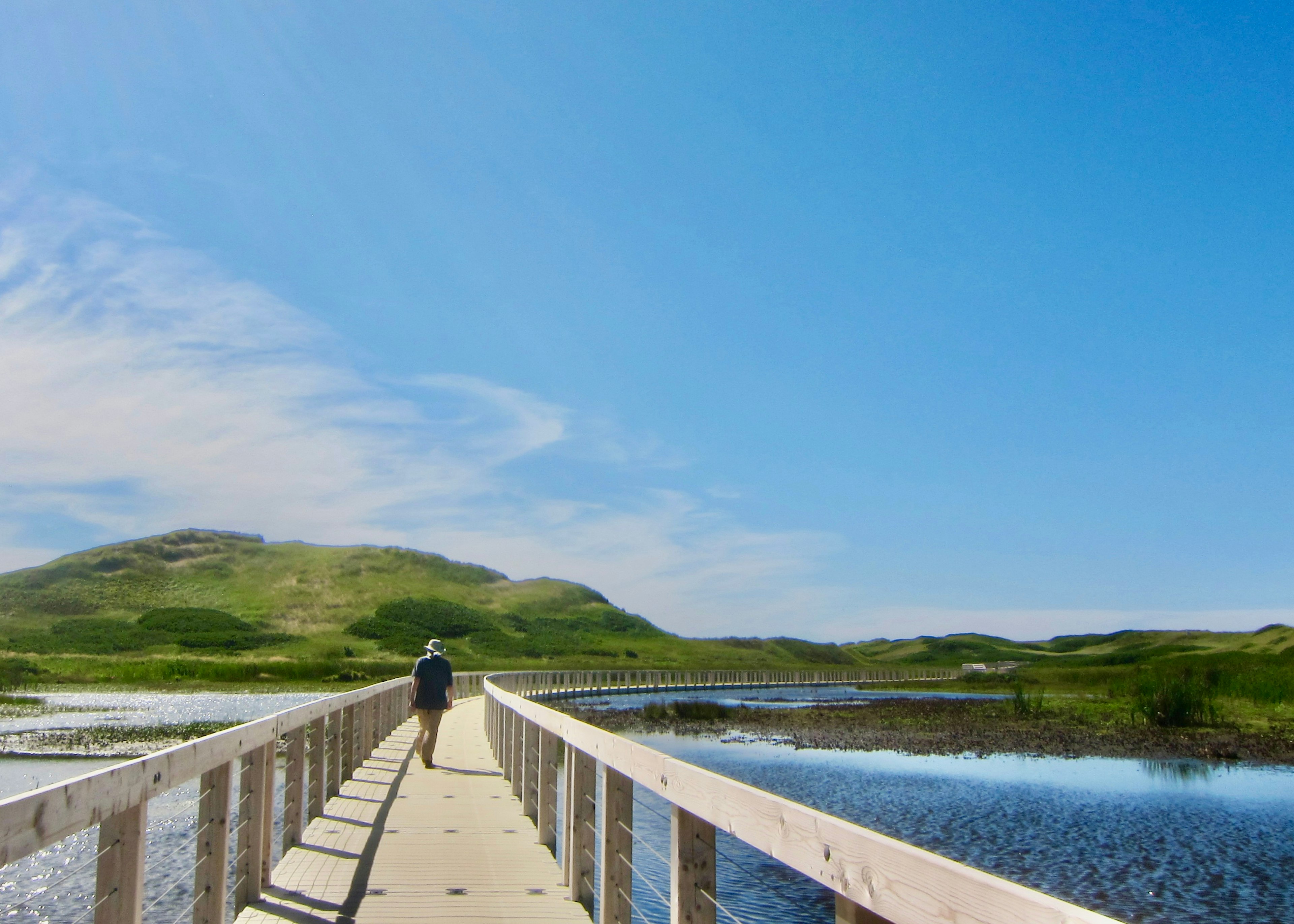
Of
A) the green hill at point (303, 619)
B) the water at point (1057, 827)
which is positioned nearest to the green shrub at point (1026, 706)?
the water at point (1057, 827)

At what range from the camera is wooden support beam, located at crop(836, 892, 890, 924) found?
2760 millimetres

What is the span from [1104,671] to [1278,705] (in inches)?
1234

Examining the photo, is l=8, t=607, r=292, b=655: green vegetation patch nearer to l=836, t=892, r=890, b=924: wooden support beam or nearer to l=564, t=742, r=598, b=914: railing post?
l=564, t=742, r=598, b=914: railing post

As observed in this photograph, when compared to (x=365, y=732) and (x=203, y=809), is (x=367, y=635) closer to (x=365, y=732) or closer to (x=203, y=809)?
(x=365, y=732)

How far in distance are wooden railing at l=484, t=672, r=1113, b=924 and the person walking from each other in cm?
510

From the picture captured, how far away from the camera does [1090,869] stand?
42.5ft

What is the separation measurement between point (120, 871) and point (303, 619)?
12445 centimetres

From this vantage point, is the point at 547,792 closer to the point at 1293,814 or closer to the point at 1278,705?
the point at 1293,814

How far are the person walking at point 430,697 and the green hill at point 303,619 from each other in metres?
50.0

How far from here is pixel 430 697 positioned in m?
14.4

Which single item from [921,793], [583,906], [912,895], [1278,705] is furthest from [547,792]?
[1278,705]

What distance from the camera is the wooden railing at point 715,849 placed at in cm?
226

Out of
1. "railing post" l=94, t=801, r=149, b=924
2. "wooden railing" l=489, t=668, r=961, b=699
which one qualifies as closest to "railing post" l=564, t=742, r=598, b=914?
"railing post" l=94, t=801, r=149, b=924

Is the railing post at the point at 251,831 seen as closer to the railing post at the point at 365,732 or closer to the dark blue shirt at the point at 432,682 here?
the railing post at the point at 365,732
